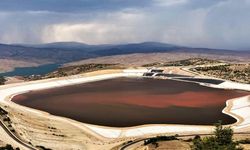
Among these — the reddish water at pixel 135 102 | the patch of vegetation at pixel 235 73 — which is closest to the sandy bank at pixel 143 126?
the reddish water at pixel 135 102

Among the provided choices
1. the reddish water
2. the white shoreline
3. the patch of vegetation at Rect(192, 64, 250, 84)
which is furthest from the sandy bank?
the patch of vegetation at Rect(192, 64, 250, 84)

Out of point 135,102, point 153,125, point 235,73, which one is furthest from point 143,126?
point 235,73

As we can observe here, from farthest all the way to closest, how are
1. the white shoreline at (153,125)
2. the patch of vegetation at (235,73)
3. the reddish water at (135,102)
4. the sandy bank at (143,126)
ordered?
the patch of vegetation at (235,73) < the reddish water at (135,102) < the white shoreline at (153,125) < the sandy bank at (143,126)

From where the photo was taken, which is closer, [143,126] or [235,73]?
[143,126]

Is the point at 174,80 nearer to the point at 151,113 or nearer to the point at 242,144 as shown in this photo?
the point at 151,113

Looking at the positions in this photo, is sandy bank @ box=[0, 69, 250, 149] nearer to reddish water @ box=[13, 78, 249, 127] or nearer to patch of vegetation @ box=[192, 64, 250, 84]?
reddish water @ box=[13, 78, 249, 127]

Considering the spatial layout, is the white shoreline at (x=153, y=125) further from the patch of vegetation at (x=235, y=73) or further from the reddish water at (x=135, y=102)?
the patch of vegetation at (x=235, y=73)

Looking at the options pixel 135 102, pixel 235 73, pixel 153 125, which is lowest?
pixel 153 125

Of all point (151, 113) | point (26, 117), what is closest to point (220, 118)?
point (151, 113)

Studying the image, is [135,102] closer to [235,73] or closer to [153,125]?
[153,125]
